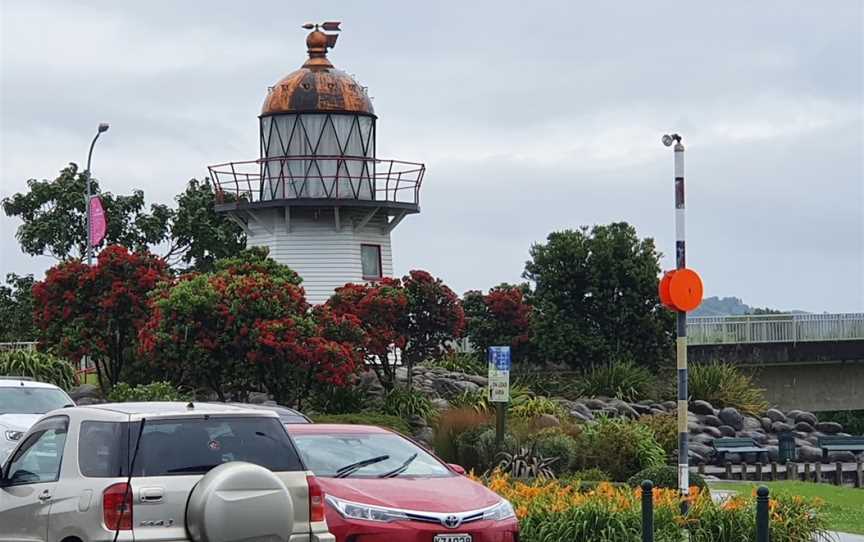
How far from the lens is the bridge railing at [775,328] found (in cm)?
5178

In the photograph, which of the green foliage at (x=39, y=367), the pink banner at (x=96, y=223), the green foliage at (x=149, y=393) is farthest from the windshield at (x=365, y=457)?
the pink banner at (x=96, y=223)

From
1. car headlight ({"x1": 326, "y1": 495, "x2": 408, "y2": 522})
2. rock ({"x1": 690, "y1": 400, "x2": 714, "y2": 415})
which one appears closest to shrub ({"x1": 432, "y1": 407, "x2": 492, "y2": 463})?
rock ({"x1": 690, "y1": 400, "x2": 714, "y2": 415})

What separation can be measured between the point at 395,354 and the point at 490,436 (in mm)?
13184

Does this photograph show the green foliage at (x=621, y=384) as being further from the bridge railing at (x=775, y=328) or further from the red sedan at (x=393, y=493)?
the red sedan at (x=393, y=493)

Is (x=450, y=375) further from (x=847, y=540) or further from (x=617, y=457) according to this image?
(x=847, y=540)

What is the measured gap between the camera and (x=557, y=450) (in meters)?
28.6

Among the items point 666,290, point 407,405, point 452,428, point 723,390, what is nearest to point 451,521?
point 666,290

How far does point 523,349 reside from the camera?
1933 inches

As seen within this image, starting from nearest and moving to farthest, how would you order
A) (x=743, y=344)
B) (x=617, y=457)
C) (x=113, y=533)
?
1. (x=113, y=533)
2. (x=617, y=457)
3. (x=743, y=344)

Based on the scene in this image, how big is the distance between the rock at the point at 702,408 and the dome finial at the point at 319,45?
15659 millimetres

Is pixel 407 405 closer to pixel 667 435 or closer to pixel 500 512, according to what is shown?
pixel 667 435

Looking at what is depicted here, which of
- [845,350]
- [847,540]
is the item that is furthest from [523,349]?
[847,540]

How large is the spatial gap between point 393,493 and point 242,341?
22051mm

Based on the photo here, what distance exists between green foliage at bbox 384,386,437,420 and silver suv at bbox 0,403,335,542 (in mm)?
24889
